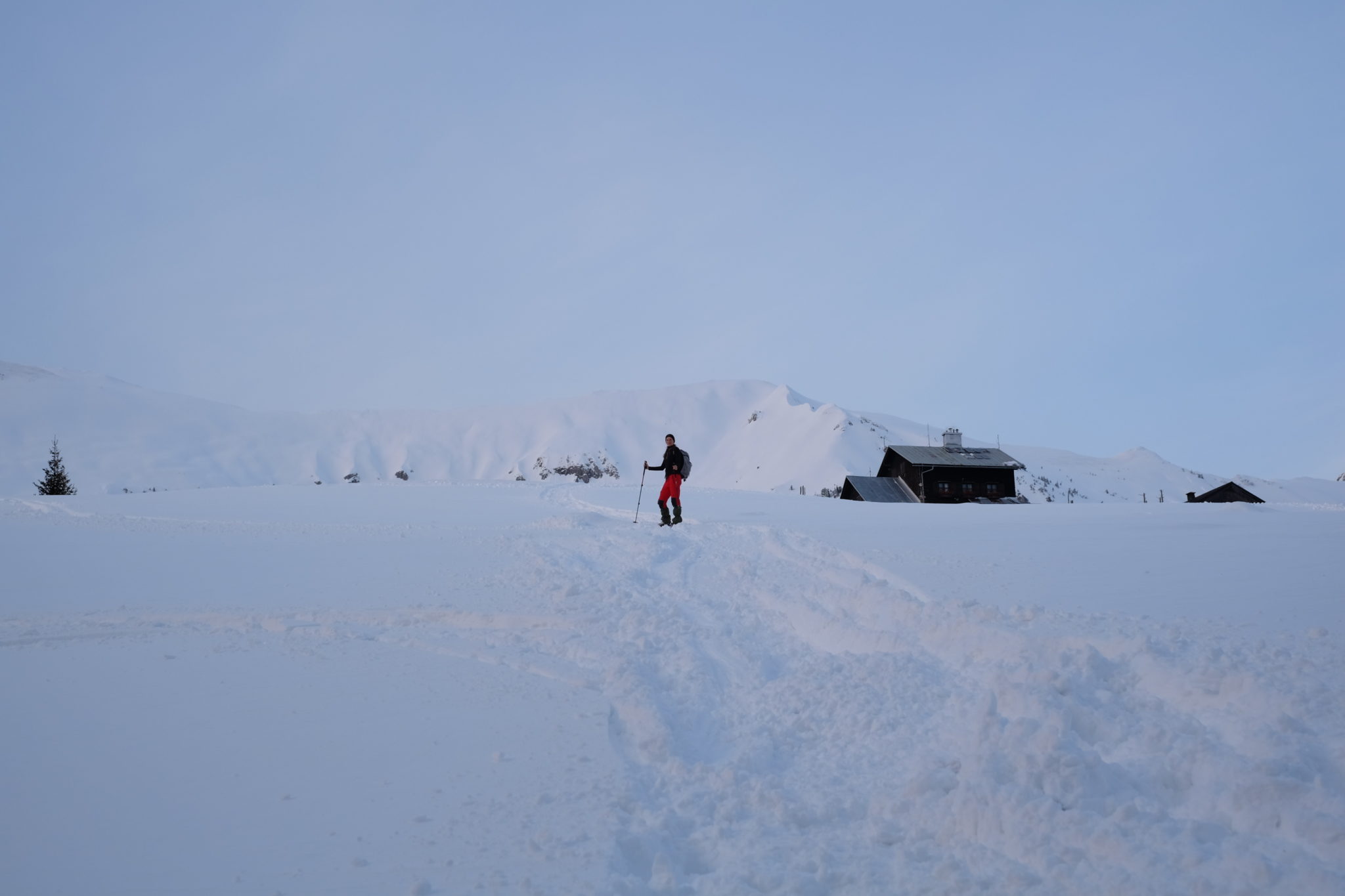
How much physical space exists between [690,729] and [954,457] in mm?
44007

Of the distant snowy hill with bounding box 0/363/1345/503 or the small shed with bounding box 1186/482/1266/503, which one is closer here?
the small shed with bounding box 1186/482/1266/503

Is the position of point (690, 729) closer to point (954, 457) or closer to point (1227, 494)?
point (954, 457)

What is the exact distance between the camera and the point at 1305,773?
363cm

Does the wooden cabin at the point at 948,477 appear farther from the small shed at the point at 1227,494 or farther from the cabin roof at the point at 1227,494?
the cabin roof at the point at 1227,494

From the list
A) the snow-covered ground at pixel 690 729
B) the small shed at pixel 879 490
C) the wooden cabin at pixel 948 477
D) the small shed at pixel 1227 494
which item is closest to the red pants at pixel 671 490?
the snow-covered ground at pixel 690 729

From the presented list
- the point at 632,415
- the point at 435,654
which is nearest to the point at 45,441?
the point at 632,415

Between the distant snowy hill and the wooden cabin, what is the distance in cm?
1213

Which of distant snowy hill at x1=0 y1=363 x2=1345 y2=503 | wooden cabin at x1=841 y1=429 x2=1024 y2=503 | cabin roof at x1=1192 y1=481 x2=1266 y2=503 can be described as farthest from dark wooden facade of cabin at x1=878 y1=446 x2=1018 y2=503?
distant snowy hill at x1=0 y1=363 x2=1345 y2=503

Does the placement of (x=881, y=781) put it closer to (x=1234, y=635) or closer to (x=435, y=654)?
(x=1234, y=635)

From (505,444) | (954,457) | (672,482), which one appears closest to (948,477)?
(954,457)

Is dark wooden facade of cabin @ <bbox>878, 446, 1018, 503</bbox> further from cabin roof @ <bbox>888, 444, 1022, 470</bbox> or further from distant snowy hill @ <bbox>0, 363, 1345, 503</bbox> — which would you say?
distant snowy hill @ <bbox>0, 363, 1345, 503</bbox>

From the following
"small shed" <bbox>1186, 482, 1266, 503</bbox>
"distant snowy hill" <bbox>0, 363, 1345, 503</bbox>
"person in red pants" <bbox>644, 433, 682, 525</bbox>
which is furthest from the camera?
"distant snowy hill" <bbox>0, 363, 1345, 503</bbox>

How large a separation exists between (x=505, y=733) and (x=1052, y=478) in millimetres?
84648

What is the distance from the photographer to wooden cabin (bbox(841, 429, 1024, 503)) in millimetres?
44750
